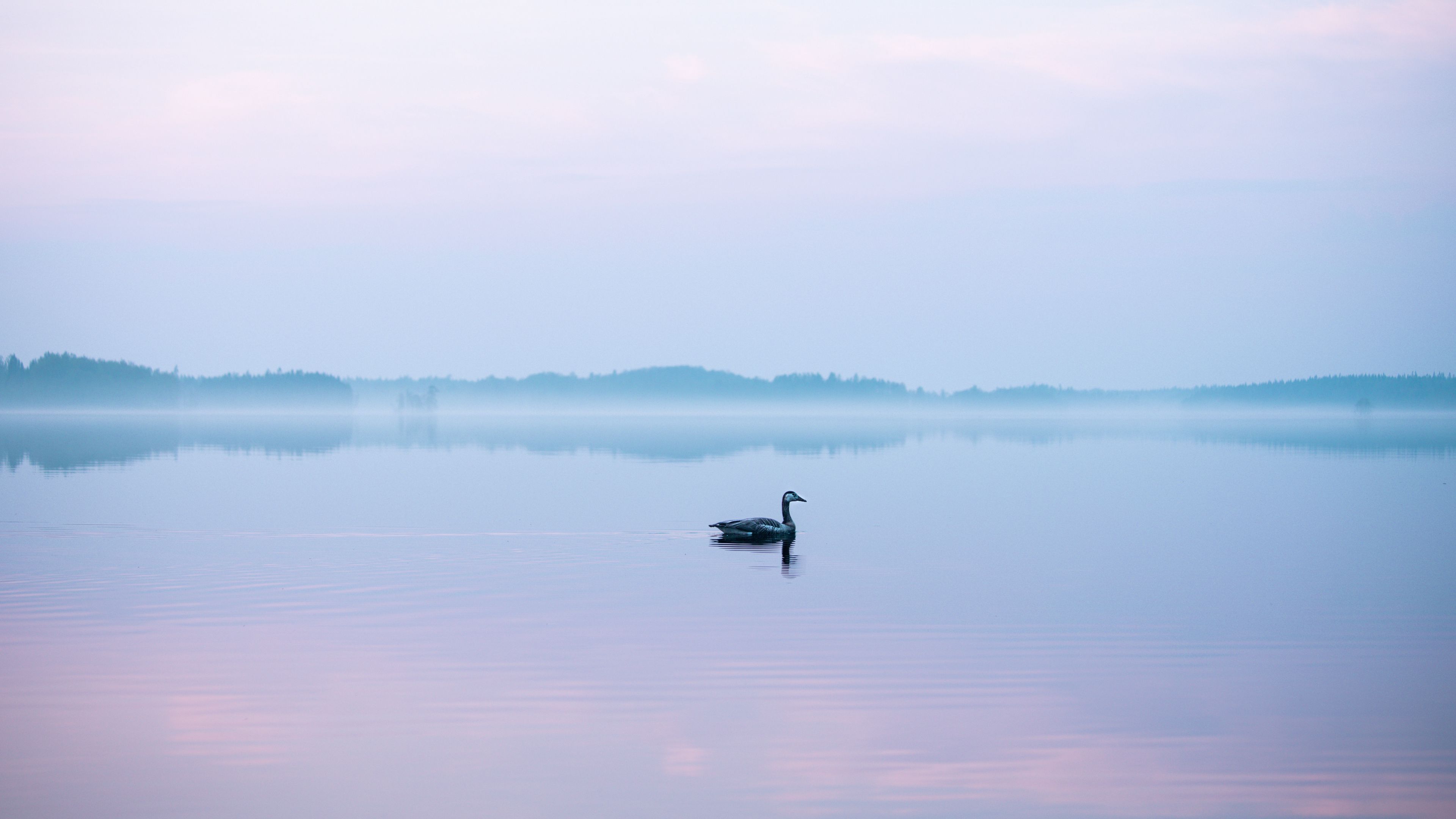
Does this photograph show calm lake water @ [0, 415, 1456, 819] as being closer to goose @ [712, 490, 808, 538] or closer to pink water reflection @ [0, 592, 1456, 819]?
pink water reflection @ [0, 592, 1456, 819]

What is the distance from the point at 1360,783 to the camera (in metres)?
10.5

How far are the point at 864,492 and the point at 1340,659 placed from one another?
942 inches

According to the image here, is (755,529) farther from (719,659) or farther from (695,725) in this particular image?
(695,725)

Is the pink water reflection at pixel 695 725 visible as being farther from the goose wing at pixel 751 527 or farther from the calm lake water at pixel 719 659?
the goose wing at pixel 751 527

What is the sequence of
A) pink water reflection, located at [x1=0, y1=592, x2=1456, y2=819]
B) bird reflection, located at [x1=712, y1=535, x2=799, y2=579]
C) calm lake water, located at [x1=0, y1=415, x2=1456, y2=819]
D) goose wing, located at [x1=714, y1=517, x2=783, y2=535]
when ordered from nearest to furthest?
1. pink water reflection, located at [x1=0, y1=592, x2=1456, y2=819]
2. calm lake water, located at [x1=0, y1=415, x2=1456, y2=819]
3. bird reflection, located at [x1=712, y1=535, x2=799, y2=579]
4. goose wing, located at [x1=714, y1=517, x2=783, y2=535]

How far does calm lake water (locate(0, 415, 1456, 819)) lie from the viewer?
10.5 m

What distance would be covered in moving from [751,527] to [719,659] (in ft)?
35.6

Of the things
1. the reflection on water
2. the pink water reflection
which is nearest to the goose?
the pink water reflection

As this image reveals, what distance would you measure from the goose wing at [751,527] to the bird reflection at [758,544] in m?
0.13

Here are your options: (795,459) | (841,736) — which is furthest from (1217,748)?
(795,459)

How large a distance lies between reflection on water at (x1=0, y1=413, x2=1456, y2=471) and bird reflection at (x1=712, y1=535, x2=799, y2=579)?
3113 centimetres

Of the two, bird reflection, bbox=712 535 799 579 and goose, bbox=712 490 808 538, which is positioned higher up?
goose, bbox=712 490 808 538

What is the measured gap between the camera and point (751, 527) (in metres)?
25.6

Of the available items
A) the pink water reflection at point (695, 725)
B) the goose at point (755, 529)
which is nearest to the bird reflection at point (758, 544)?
the goose at point (755, 529)
